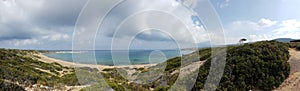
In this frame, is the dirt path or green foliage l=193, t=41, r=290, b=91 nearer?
the dirt path

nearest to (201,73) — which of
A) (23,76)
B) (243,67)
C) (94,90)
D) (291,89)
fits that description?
(243,67)

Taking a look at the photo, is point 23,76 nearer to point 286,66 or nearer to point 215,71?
point 215,71

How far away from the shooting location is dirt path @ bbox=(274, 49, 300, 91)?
15.1m

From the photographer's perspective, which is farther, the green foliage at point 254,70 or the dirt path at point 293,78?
the green foliage at point 254,70

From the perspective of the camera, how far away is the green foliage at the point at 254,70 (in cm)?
1560

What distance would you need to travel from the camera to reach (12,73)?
22797mm

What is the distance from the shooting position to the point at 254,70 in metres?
16.1

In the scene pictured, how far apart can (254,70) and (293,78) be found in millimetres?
2091

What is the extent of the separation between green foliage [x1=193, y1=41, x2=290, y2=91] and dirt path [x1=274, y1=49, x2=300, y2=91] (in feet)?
0.81

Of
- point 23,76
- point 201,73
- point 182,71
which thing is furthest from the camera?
point 23,76

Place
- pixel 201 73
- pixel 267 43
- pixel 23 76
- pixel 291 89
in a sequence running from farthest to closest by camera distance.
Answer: pixel 23 76
pixel 267 43
pixel 201 73
pixel 291 89

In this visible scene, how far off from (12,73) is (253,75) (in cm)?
1784

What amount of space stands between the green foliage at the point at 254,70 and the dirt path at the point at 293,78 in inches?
9.7

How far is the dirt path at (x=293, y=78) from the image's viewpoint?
49.6 ft
